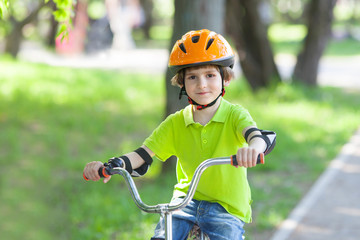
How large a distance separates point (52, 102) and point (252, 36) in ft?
14.7

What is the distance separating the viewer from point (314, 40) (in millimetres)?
13383

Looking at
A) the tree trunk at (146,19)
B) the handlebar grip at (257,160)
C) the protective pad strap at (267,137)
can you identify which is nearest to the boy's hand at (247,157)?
the handlebar grip at (257,160)

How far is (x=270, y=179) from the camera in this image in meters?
7.43

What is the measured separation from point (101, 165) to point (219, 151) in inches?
24.9

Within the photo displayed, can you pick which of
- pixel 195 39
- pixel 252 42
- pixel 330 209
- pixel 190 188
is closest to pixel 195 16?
pixel 330 209

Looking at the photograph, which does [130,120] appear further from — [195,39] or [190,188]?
[190,188]

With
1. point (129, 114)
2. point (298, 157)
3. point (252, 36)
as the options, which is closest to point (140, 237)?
point (298, 157)

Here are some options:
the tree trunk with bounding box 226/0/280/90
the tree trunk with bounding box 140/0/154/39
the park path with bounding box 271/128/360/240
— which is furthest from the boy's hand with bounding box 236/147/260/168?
the tree trunk with bounding box 140/0/154/39

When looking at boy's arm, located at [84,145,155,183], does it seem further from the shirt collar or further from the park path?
the park path

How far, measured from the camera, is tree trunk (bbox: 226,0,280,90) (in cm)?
1188

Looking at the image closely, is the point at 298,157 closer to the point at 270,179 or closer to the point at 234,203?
the point at 270,179

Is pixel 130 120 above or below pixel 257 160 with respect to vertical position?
below

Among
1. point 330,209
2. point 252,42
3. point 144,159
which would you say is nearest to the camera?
point 144,159

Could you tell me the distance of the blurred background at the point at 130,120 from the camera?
5848 millimetres
